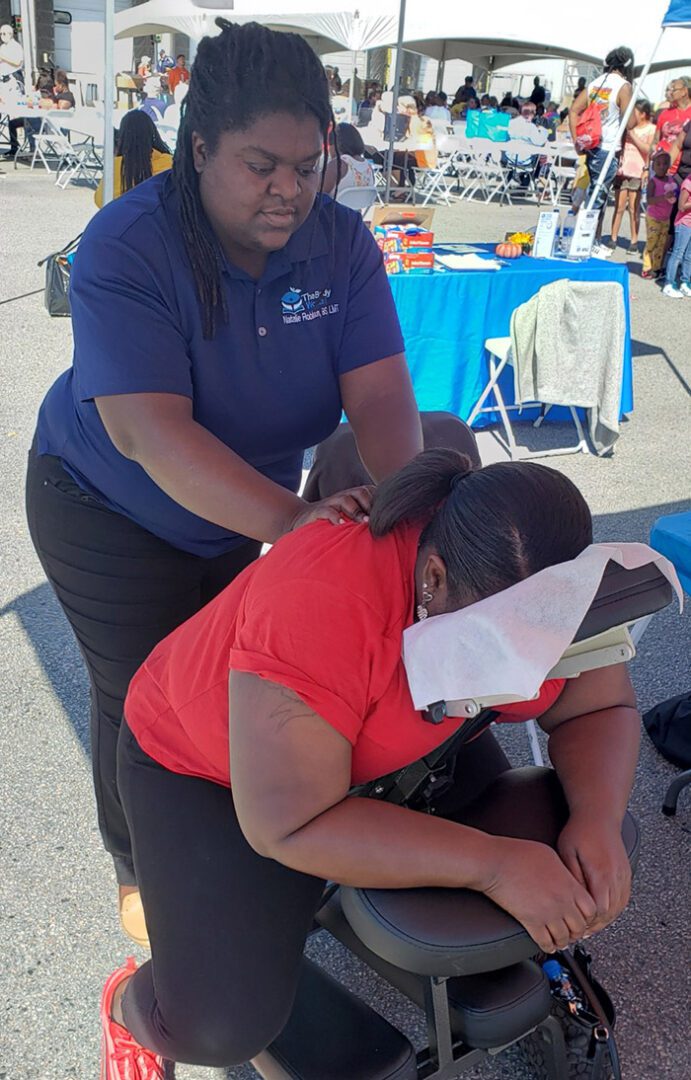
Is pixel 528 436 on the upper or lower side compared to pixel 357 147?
lower

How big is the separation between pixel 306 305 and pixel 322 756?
0.84 meters

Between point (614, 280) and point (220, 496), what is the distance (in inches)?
172

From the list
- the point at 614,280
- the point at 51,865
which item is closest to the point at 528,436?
the point at 614,280

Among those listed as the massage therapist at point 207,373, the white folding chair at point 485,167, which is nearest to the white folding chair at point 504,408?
the massage therapist at point 207,373

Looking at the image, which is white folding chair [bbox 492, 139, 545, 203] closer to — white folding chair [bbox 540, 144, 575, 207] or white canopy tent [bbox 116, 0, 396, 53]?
white folding chair [bbox 540, 144, 575, 207]

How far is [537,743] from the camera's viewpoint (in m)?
2.65

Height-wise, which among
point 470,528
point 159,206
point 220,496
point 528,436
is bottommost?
point 528,436

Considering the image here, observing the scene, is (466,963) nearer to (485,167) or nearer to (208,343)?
(208,343)

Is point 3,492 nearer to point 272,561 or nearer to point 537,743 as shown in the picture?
point 537,743

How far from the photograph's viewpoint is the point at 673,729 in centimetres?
270

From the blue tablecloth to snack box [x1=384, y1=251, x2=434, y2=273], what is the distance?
64 mm

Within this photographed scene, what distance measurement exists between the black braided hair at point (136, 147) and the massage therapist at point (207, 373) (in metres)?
3.52

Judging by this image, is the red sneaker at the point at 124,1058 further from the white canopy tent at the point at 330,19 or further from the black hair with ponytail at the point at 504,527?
the white canopy tent at the point at 330,19

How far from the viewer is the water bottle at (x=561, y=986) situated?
1.72 m
